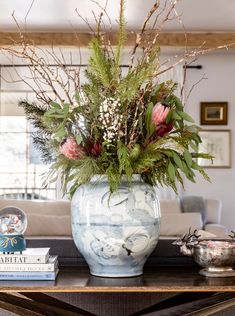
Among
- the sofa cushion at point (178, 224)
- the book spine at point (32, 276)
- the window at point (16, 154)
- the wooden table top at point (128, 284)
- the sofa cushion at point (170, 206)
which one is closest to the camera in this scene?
the wooden table top at point (128, 284)

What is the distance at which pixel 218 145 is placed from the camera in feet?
33.0

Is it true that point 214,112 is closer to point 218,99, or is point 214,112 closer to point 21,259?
point 218,99

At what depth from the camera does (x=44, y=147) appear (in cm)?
230

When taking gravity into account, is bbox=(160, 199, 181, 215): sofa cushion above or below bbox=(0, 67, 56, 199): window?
below

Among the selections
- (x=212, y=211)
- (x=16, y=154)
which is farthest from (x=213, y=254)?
(x=16, y=154)

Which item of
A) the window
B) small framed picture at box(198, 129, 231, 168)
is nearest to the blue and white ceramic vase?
small framed picture at box(198, 129, 231, 168)

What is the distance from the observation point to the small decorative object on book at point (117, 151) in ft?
6.97

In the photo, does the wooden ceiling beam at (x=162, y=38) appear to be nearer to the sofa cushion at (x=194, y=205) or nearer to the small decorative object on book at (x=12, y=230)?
the sofa cushion at (x=194, y=205)

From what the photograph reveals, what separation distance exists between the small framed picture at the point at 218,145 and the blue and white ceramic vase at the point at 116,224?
7850 mm

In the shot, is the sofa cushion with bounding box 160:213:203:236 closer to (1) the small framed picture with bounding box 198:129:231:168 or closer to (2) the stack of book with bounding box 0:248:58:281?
(2) the stack of book with bounding box 0:248:58:281

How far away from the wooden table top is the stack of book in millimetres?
30

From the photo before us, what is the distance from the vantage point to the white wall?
988cm

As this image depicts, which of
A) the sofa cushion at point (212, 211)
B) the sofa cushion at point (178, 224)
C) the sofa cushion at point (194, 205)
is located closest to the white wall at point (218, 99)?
the sofa cushion at point (212, 211)

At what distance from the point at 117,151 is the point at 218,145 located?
26.4 ft
